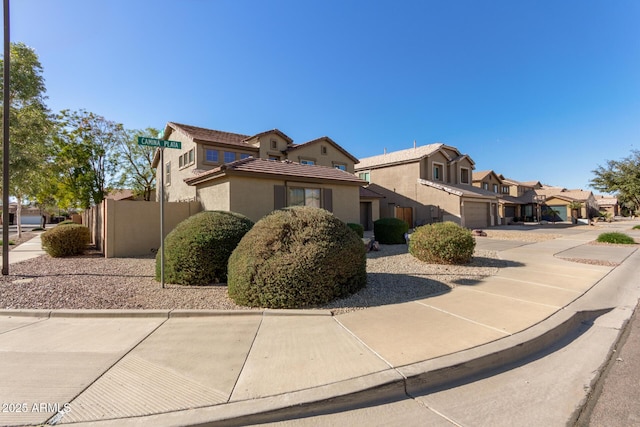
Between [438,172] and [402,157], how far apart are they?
372cm

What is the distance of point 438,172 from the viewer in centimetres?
2756

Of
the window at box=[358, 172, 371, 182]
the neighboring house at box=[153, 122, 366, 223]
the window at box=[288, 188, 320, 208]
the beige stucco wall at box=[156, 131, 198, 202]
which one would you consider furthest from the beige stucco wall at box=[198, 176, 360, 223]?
the window at box=[358, 172, 371, 182]

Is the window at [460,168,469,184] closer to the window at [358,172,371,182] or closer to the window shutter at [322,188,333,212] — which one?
the window at [358,172,371,182]

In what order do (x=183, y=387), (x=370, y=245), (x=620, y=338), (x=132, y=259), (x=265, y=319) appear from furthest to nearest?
(x=370, y=245) < (x=132, y=259) < (x=265, y=319) < (x=620, y=338) < (x=183, y=387)

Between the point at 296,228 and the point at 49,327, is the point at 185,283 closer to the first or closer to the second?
the point at 49,327

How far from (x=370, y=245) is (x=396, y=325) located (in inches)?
322

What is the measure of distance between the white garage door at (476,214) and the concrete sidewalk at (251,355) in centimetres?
2017

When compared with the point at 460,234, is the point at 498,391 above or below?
below

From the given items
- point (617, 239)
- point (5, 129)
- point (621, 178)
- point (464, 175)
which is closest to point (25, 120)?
point (5, 129)

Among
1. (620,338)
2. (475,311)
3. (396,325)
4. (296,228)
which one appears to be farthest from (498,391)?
(296,228)

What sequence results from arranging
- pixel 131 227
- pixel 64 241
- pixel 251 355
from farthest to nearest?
pixel 131 227
pixel 64 241
pixel 251 355

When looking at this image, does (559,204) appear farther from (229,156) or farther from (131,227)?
(131,227)

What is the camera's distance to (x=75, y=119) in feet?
80.0

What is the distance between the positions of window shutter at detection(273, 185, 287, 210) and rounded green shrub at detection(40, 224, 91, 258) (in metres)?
7.94
